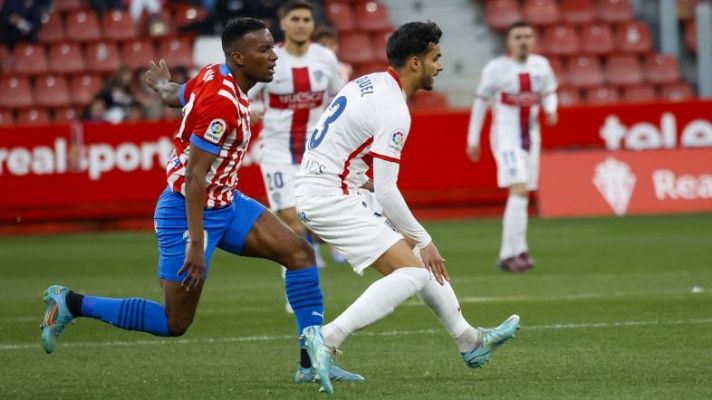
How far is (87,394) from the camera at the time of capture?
7.63 metres

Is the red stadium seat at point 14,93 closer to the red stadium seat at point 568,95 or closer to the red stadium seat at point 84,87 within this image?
the red stadium seat at point 84,87

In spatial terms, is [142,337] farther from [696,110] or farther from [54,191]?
[696,110]

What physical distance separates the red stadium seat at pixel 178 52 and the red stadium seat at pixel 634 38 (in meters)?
7.31

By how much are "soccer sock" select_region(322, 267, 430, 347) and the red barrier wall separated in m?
12.1

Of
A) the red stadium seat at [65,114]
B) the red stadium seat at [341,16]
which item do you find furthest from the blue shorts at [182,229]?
the red stadium seat at [341,16]

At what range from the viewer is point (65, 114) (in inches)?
896

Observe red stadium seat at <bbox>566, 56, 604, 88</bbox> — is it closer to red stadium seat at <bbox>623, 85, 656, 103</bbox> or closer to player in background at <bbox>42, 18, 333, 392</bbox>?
red stadium seat at <bbox>623, 85, 656, 103</bbox>

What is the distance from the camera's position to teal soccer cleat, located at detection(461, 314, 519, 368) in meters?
7.81

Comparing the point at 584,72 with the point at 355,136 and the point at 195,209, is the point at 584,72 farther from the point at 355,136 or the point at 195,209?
the point at 195,209

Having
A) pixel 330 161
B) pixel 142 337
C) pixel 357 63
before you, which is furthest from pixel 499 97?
pixel 357 63

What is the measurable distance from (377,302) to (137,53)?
16.5 m

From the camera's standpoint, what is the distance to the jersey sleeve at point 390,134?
24.4 feet

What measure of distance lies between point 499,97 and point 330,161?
6.86m

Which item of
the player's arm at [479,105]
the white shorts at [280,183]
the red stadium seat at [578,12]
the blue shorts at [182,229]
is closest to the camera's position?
the blue shorts at [182,229]
